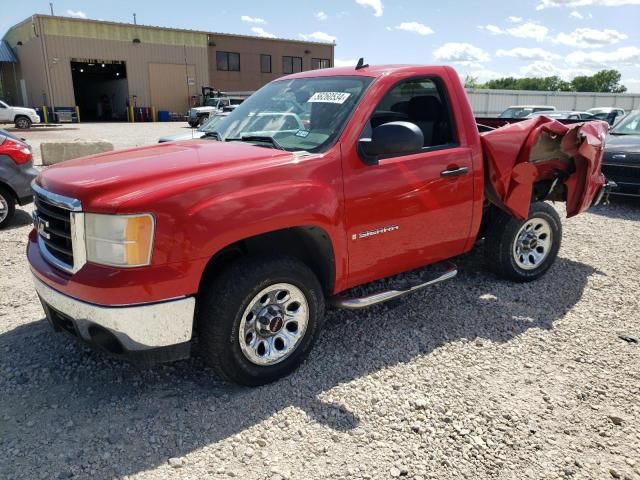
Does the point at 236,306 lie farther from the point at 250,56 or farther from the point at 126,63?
the point at 250,56

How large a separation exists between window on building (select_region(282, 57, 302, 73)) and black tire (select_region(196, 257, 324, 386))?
4921 cm

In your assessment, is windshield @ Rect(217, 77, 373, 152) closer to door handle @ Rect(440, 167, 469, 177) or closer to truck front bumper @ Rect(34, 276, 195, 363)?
door handle @ Rect(440, 167, 469, 177)

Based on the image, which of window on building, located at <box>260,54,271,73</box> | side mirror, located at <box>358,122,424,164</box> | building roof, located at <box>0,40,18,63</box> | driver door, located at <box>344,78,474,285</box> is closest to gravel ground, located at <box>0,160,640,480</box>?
→ driver door, located at <box>344,78,474,285</box>

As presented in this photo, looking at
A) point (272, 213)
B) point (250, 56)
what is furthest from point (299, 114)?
point (250, 56)

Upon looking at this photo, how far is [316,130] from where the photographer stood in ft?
11.8

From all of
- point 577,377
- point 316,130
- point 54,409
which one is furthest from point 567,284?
point 54,409

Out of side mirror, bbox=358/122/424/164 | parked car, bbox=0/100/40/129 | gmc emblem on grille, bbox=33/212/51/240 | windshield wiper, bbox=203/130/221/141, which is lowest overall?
parked car, bbox=0/100/40/129

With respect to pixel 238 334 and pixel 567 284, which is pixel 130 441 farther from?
pixel 567 284

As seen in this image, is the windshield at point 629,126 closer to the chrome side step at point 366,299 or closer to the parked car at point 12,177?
the chrome side step at point 366,299

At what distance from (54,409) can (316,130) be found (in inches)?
94.0

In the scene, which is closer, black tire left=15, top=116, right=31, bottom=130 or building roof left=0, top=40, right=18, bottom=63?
black tire left=15, top=116, right=31, bottom=130

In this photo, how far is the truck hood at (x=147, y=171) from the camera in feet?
9.07

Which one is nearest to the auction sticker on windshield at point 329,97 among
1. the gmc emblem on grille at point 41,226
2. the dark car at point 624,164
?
Answer: the gmc emblem on grille at point 41,226

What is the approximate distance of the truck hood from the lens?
2764mm
